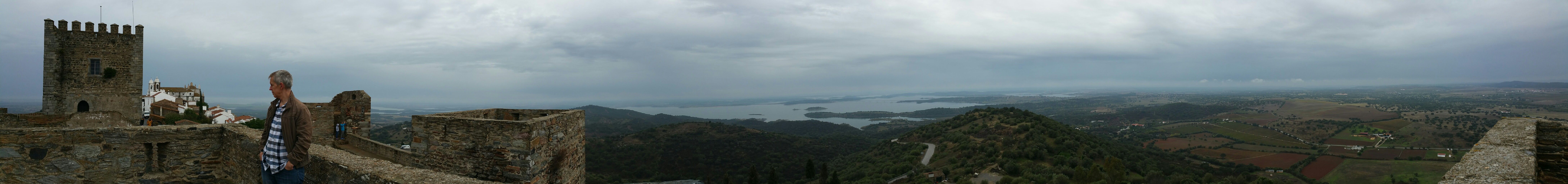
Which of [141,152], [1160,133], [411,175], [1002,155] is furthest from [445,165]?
[1160,133]

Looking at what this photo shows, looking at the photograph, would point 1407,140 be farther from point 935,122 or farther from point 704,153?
point 704,153

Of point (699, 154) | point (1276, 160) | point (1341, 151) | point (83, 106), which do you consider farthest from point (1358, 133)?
point (83, 106)

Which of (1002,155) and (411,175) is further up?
(411,175)

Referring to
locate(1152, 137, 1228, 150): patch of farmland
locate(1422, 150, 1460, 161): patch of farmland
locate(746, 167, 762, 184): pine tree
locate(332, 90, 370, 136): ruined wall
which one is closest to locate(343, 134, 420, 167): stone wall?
locate(332, 90, 370, 136): ruined wall

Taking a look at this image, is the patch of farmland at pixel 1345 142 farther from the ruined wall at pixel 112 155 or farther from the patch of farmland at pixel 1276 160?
the ruined wall at pixel 112 155

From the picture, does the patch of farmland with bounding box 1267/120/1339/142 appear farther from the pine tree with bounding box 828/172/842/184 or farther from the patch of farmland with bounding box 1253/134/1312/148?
the pine tree with bounding box 828/172/842/184
